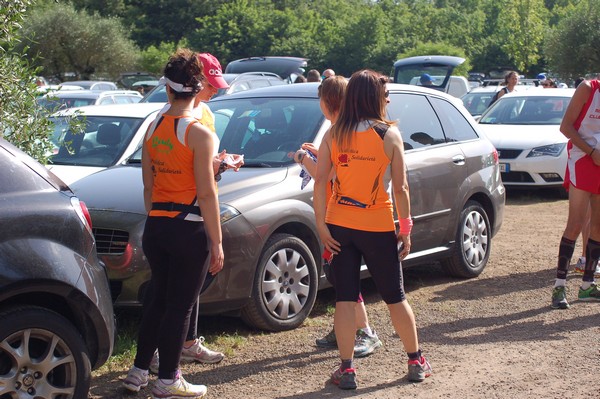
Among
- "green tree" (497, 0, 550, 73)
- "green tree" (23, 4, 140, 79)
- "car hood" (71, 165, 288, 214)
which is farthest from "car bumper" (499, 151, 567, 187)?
"green tree" (497, 0, 550, 73)

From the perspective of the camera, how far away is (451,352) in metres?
6.07

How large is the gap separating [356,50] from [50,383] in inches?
1799

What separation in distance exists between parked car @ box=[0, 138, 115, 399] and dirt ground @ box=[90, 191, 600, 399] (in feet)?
2.46

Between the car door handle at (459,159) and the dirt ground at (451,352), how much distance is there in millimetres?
1104

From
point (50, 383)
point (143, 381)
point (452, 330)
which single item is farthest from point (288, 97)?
point (50, 383)

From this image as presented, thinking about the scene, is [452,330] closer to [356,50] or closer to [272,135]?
[272,135]

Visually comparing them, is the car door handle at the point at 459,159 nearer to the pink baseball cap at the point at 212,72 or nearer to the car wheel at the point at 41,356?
the pink baseball cap at the point at 212,72

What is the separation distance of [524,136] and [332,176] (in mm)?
9133

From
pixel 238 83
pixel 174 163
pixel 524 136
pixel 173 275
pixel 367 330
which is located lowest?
pixel 238 83

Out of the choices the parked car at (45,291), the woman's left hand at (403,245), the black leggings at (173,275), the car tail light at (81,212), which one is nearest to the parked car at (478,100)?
the woman's left hand at (403,245)

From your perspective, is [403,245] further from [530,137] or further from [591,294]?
[530,137]

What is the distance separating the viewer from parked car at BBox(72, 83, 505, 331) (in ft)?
19.9

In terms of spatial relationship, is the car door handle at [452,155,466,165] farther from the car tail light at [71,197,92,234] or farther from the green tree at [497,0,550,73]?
the green tree at [497,0,550,73]

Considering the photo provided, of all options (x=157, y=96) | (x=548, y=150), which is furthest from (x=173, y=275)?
(x=157, y=96)
